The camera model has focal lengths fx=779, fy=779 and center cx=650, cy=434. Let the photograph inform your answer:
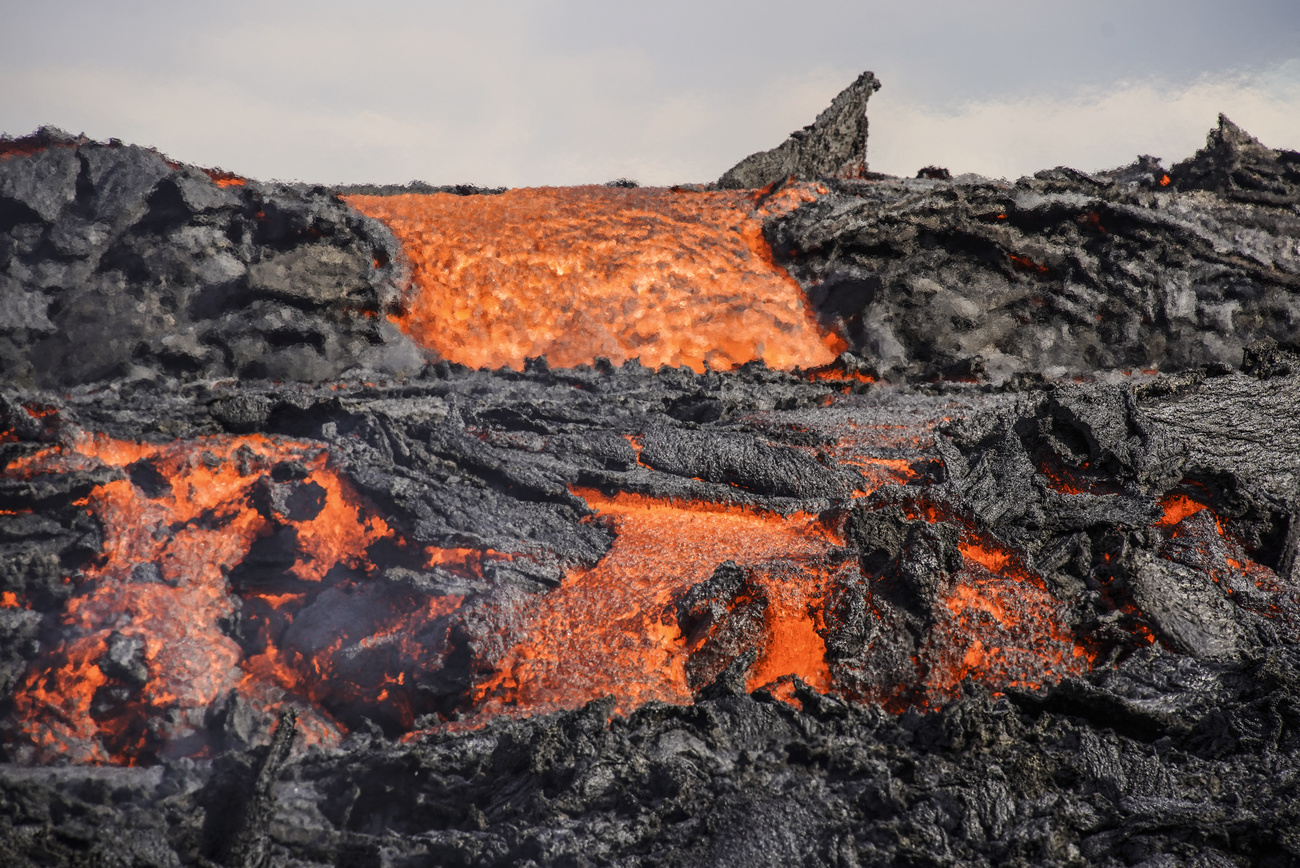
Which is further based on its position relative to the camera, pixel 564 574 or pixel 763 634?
pixel 564 574

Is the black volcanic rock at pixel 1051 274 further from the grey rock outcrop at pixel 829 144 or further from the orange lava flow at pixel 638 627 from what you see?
the orange lava flow at pixel 638 627

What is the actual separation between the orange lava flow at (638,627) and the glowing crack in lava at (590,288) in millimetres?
3050

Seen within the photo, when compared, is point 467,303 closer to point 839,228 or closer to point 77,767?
point 839,228

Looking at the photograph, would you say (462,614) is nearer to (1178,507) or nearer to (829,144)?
(1178,507)

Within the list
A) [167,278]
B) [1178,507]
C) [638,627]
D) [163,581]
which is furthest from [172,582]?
[1178,507]

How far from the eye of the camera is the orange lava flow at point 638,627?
297cm

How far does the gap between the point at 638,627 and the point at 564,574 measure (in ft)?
1.45

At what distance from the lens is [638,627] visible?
3.11 metres

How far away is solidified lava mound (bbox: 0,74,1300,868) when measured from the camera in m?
2.34

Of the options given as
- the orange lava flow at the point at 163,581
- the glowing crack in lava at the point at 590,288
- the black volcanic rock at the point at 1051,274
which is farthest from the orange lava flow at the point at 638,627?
the black volcanic rock at the point at 1051,274

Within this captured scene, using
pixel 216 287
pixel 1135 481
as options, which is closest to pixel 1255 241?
pixel 1135 481

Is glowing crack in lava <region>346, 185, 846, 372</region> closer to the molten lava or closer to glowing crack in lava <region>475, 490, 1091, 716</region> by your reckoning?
the molten lava

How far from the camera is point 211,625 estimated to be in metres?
3.27

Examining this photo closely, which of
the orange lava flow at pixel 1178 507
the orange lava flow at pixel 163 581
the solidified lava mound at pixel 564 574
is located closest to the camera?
the solidified lava mound at pixel 564 574
